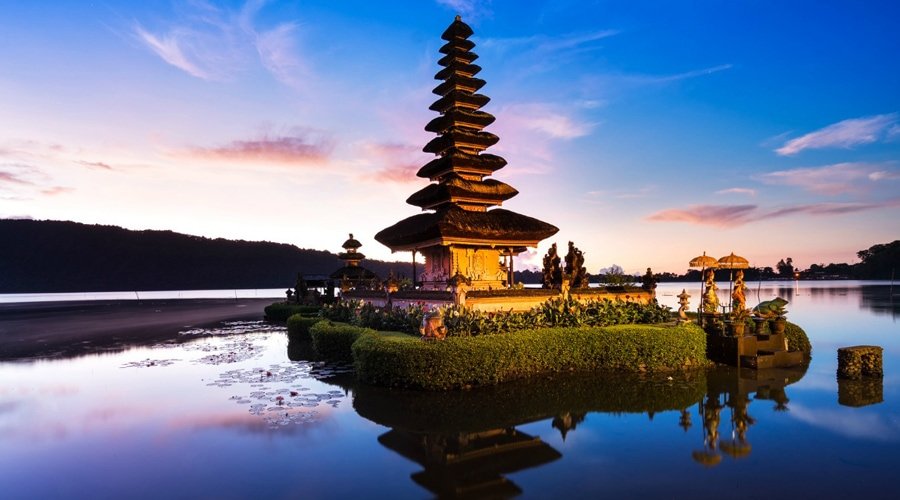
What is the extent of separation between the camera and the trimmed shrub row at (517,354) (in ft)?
49.7

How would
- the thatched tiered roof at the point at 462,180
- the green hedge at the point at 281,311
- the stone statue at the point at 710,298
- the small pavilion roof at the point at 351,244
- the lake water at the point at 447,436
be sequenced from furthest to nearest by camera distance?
the small pavilion roof at the point at 351,244, the green hedge at the point at 281,311, the thatched tiered roof at the point at 462,180, the stone statue at the point at 710,298, the lake water at the point at 447,436

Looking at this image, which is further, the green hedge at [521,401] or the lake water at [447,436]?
the green hedge at [521,401]

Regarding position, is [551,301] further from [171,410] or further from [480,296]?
[171,410]

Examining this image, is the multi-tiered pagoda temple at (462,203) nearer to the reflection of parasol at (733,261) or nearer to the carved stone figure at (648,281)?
the carved stone figure at (648,281)

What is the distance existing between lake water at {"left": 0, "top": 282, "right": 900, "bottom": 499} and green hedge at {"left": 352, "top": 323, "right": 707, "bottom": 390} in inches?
24.9

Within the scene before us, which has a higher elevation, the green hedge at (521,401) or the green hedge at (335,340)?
the green hedge at (335,340)

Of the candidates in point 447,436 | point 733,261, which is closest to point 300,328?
point 447,436

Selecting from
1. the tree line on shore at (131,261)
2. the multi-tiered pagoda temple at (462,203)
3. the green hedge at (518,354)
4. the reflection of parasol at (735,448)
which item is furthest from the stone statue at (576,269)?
the tree line on shore at (131,261)

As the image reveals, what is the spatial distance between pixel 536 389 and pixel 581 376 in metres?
2.75

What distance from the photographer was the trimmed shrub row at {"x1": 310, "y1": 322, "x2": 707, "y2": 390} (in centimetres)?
1516

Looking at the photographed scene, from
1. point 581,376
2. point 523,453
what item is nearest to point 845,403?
point 581,376

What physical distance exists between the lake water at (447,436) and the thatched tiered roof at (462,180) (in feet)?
27.8

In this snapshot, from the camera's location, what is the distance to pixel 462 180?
25.7 metres

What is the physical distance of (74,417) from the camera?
13648mm
